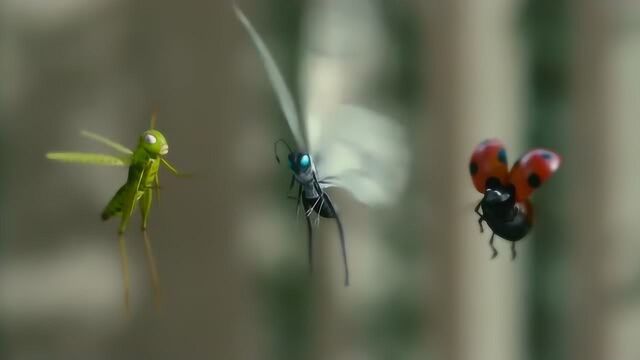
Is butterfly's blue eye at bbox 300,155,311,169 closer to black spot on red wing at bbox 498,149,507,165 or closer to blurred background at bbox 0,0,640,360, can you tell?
black spot on red wing at bbox 498,149,507,165

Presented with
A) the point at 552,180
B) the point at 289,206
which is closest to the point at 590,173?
the point at 552,180

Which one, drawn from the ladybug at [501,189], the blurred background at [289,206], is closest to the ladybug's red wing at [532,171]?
the ladybug at [501,189]

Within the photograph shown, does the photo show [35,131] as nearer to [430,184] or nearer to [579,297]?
[430,184]

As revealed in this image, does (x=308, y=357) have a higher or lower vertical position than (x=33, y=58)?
lower

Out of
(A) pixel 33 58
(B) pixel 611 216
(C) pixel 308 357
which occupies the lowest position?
(C) pixel 308 357

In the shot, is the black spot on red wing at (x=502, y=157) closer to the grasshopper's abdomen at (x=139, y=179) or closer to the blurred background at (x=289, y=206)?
the grasshopper's abdomen at (x=139, y=179)

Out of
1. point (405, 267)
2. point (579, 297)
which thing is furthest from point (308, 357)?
point (579, 297)

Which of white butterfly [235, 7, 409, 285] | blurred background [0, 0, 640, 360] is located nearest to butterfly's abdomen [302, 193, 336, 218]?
white butterfly [235, 7, 409, 285]
